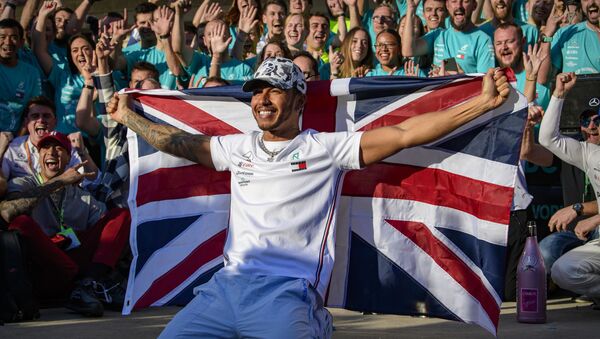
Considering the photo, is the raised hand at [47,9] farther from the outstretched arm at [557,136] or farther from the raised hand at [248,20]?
the outstretched arm at [557,136]

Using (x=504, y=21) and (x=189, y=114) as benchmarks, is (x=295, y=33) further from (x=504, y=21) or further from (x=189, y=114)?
(x=189, y=114)

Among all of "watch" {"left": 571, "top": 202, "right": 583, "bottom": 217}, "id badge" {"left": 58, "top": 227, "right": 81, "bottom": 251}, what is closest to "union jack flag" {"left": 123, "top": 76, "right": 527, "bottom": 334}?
"id badge" {"left": 58, "top": 227, "right": 81, "bottom": 251}

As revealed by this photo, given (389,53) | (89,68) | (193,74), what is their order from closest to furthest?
(89,68), (389,53), (193,74)

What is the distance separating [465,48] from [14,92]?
4505mm

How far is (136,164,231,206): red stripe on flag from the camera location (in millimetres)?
6086

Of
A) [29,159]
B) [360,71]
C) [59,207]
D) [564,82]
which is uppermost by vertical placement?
[360,71]

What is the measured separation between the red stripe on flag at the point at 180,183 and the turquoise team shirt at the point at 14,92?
3.91m

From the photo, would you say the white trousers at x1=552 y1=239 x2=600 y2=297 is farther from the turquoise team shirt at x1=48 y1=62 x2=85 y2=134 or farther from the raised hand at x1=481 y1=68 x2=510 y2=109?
the turquoise team shirt at x1=48 y1=62 x2=85 y2=134

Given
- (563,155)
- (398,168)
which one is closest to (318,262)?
(398,168)

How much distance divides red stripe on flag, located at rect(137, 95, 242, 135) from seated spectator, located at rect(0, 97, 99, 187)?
6.58 ft

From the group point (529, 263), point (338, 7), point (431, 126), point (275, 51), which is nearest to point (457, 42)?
point (275, 51)

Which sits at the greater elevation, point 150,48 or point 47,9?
point 47,9

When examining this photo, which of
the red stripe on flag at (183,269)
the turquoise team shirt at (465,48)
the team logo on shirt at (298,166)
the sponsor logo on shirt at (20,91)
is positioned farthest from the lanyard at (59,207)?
the turquoise team shirt at (465,48)

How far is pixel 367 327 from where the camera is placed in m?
7.14
